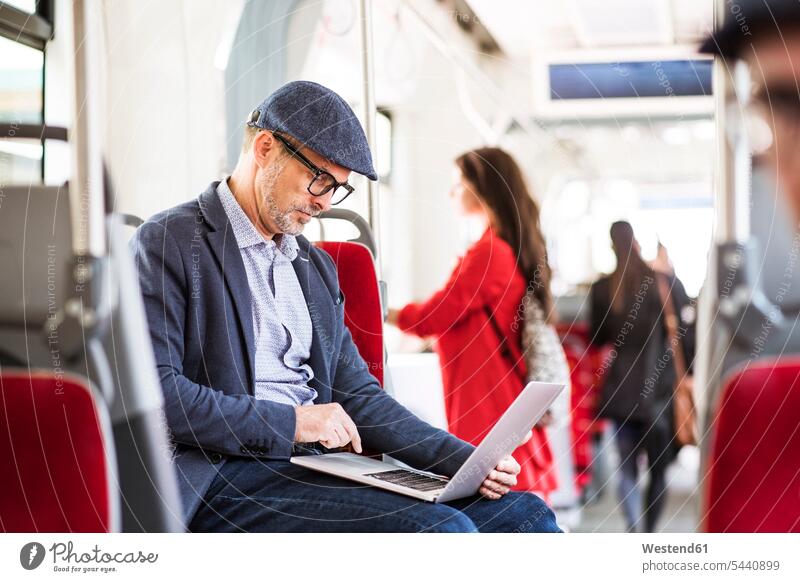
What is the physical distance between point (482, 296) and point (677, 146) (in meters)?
0.39

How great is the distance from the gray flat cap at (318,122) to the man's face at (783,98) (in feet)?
2.07

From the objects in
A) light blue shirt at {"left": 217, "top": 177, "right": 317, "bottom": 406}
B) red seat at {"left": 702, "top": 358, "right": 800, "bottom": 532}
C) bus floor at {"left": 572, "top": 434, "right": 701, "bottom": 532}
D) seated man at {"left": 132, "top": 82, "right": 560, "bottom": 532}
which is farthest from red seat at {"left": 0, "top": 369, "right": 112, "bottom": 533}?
red seat at {"left": 702, "top": 358, "right": 800, "bottom": 532}

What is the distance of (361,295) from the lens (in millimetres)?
Result: 1575

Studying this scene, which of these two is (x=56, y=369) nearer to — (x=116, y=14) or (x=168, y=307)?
(x=168, y=307)

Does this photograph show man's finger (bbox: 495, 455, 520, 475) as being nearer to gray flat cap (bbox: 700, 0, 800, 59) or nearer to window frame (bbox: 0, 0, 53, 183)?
gray flat cap (bbox: 700, 0, 800, 59)

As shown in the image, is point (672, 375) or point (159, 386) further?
point (672, 375)

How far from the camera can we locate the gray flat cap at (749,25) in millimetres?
1506

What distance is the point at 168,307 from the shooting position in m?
1.38

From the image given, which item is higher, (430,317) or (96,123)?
(96,123)

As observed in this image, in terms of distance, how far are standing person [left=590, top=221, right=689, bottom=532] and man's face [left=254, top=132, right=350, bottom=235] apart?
1.54ft

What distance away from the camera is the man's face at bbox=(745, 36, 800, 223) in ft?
4.90

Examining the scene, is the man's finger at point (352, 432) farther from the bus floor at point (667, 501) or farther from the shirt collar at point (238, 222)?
the bus floor at point (667, 501)

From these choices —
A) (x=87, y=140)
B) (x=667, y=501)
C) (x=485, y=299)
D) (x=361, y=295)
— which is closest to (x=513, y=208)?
(x=485, y=299)

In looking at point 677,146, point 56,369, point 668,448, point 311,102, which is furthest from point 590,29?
point 56,369
